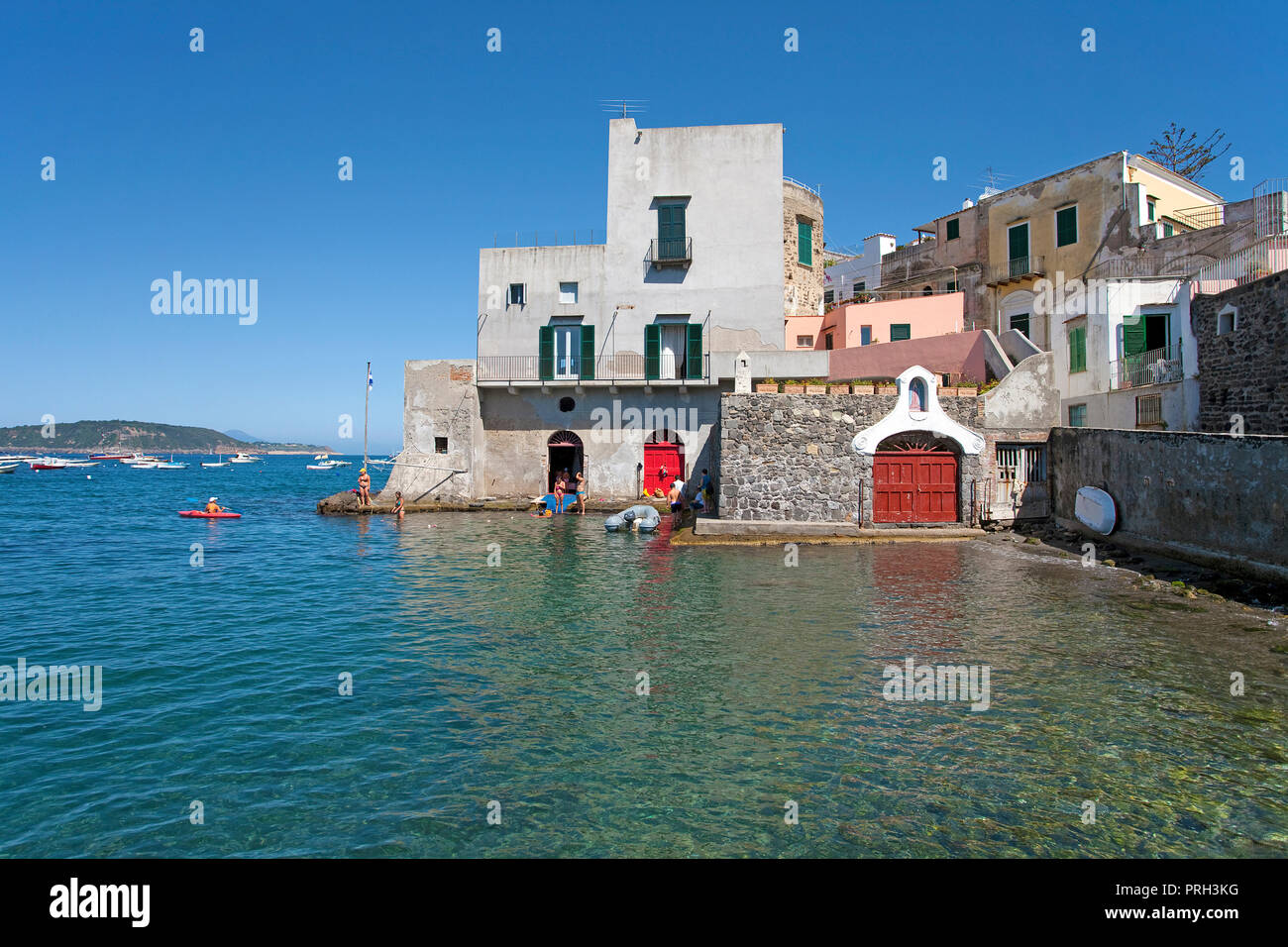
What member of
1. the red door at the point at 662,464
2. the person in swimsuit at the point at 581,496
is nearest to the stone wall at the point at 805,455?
the red door at the point at 662,464

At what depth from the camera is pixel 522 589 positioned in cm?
1598

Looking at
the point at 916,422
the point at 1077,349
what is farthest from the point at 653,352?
the point at 1077,349

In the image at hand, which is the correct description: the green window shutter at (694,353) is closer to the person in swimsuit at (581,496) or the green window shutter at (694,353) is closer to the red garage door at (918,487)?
the person in swimsuit at (581,496)

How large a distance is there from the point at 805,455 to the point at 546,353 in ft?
44.9

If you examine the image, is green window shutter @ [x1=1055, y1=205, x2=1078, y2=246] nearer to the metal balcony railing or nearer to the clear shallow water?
the metal balcony railing

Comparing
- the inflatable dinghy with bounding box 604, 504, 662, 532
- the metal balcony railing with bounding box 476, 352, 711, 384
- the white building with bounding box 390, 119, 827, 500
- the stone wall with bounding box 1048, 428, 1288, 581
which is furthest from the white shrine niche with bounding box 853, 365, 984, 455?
the metal balcony railing with bounding box 476, 352, 711, 384

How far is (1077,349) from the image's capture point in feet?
84.8

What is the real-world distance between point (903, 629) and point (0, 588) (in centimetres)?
1930

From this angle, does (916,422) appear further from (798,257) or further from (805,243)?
(805,243)

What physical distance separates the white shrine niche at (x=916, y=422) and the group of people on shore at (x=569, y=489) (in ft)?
39.2

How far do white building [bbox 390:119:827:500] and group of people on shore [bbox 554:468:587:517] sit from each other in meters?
0.65
